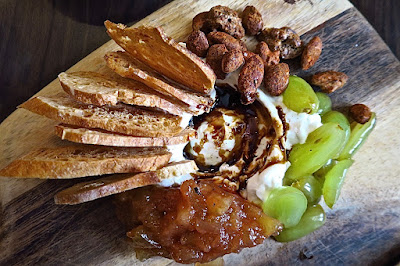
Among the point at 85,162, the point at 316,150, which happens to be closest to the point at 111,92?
the point at 85,162

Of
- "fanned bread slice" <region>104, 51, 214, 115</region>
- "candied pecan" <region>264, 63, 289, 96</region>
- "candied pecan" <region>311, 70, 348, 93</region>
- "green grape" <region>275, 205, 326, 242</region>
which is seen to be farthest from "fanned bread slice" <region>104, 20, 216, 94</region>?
"green grape" <region>275, 205, 326, 242</region>

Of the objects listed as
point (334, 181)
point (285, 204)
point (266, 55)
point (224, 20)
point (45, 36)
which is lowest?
point (285, 204)

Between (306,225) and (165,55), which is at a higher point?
(165,55)

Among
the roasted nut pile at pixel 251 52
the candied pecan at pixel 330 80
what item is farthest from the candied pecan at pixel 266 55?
the candied pecan at pixel 330 80

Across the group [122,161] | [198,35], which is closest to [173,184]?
[122,161]

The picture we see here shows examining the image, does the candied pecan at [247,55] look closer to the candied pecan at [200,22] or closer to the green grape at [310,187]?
the candied pecan at [200,22]

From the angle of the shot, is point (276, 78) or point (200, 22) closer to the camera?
point (276, 78)

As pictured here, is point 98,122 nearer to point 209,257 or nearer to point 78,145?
point 78,145

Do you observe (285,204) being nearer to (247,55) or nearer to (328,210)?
(328,210)
